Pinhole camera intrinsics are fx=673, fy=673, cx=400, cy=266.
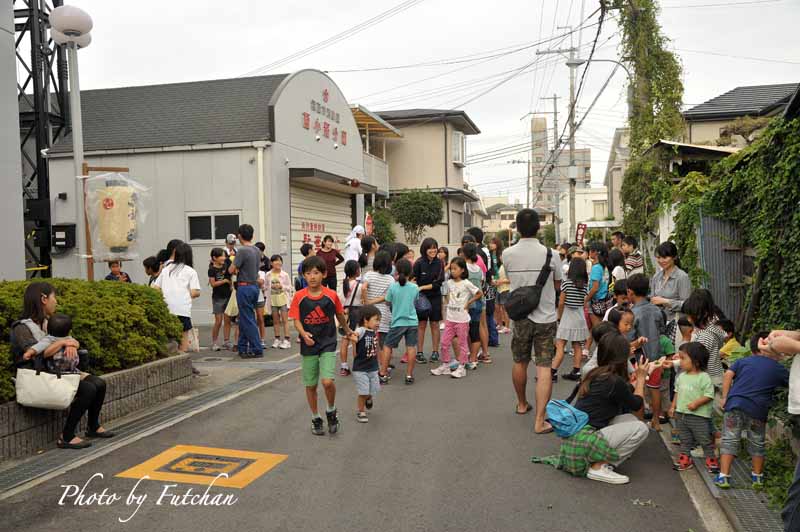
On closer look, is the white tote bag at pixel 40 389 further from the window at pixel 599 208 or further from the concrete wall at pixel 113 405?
the window at pixel 599 208

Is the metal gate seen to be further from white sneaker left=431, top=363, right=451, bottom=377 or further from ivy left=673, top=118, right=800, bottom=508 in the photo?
white sneaker left=431, top=363, right=451, bottom=377

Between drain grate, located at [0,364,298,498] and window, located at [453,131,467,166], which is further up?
window, located at [453,131,467,166]

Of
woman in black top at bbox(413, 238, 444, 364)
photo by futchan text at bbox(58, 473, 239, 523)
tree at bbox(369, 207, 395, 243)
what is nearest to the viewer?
photo by futchan text at bbox(58, 473, 239, 523)

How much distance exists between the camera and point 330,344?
21.6ft

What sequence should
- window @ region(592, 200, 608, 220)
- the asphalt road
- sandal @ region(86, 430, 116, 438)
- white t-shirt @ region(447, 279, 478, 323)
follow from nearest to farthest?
the asphalt road → sandal @ region(86, 430, 116, 438) → white t-shirt @ region(447, 279, 478, 323) → window @ region(592, 200, 608, 220)

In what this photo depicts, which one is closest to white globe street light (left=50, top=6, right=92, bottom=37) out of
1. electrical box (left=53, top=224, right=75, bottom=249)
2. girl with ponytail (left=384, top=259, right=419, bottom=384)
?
girl with ponytail (left=384, top=259, right=419, bottom=384)

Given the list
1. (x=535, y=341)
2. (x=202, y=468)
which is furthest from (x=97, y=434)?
(x=535, y=341)

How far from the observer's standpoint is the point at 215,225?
16250 millimetres

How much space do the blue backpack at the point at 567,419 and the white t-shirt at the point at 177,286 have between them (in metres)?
5.86

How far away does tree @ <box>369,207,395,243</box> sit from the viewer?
3030 cm

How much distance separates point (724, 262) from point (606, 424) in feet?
12.2

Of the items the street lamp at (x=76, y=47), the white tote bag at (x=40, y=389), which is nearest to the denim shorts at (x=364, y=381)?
the white tote bag at (x=40, y=389)

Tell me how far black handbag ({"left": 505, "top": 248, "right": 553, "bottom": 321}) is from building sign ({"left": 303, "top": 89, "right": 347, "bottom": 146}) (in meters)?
12.6

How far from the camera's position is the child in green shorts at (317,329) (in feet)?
21.4
